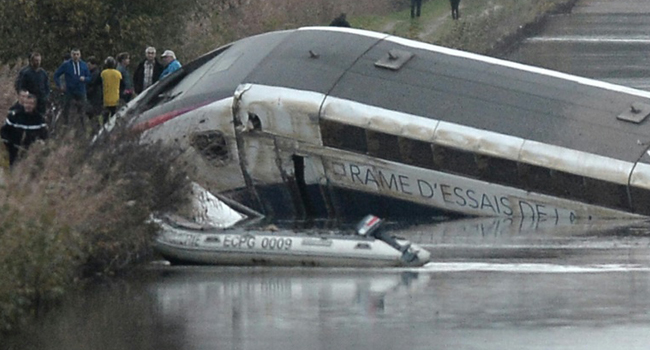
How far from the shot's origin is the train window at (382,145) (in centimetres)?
2038

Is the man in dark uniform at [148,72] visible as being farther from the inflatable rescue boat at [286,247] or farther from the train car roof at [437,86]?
the inflatable rescue boat at [286,247]

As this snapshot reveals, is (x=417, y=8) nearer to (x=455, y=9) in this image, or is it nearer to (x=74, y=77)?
(x=455, y=9)

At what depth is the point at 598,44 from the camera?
4572 centimetres

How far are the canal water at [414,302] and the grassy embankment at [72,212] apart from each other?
29 centimetres

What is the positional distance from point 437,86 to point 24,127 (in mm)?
5471

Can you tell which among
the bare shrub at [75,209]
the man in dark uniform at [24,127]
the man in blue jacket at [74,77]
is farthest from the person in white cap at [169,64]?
the bare shrub at [75,209]

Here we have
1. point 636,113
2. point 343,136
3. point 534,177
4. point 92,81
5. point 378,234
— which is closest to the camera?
point 378,234

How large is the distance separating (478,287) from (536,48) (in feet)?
93.5

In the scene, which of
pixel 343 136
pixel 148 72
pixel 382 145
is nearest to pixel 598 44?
pixel 148 72

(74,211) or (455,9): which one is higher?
(455,9)

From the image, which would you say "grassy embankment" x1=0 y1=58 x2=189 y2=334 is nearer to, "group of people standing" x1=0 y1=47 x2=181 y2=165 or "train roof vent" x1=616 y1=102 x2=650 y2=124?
"group of people standing" x1=0 y1=47 x2=181 y2=165

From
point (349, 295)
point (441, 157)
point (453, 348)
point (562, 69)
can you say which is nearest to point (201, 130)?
point (441, 157)

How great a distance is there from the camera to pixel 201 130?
2138 cm

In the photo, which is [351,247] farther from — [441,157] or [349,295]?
[441,157]
